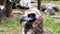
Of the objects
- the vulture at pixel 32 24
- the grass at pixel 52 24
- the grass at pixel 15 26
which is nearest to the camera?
the vulture at pixel 32 24

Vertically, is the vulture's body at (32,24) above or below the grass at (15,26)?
above

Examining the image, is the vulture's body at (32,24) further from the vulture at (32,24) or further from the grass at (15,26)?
the grass at (15,26)

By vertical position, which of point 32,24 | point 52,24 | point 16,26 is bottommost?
point 52,24

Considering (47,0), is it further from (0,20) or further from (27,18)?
(27,18)

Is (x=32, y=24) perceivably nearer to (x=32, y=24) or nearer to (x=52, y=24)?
(x=32, y=24)

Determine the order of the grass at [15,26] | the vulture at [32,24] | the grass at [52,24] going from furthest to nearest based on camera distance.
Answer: the grass at [52,24]
the grass at [15,26]
the vulture at [32,24]

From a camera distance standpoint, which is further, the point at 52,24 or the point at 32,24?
the point at 52,24

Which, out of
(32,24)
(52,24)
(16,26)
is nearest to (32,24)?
(32,24)

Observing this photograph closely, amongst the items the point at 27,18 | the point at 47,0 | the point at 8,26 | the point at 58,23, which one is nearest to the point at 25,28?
the point at 27,18

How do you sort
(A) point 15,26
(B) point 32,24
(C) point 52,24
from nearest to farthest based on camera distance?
1. (B) point 32,24
2. (A) point 15,26
3. (C) point 52,24

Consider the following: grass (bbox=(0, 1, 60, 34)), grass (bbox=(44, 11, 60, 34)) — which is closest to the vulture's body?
grass (bbox=(0, 1, 60, 34))

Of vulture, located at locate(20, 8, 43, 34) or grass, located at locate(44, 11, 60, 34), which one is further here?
grass, located at locate(44, 11, 60, 34)

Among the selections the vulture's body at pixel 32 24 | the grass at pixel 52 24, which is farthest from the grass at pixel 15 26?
the vulture's body at pixel 32 24

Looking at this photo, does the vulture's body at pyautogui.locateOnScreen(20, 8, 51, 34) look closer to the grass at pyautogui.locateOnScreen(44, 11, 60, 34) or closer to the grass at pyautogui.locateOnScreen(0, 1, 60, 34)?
the grass at pyautogui.locateOnScreen(0, 1, 60, 34)
